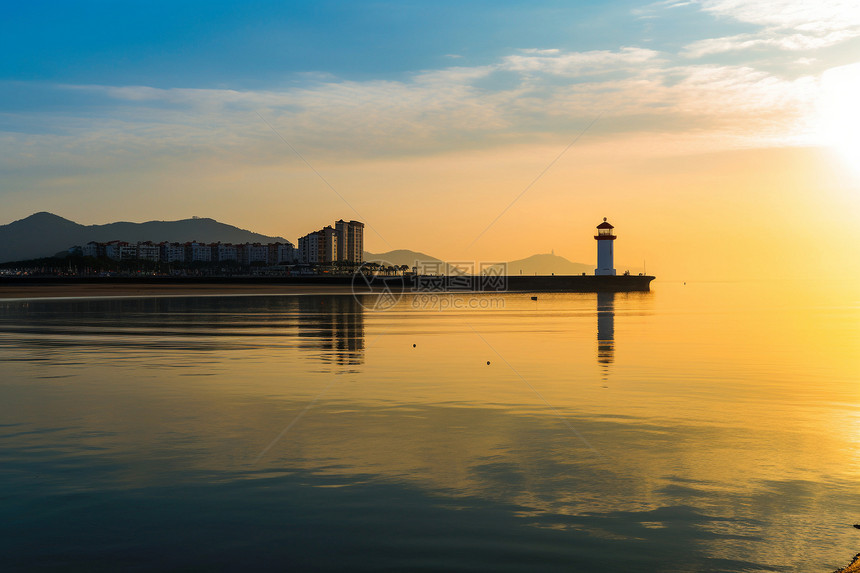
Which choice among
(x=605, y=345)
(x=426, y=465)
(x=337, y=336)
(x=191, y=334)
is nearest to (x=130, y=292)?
(x=191, y=334)

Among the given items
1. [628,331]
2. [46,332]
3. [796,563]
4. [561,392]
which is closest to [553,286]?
[628,331]

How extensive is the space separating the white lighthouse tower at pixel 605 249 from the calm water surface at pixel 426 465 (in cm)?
13571

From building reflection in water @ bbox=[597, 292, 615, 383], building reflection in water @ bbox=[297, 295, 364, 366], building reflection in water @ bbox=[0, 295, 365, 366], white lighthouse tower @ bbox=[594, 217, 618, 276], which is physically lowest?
building reflection in water @ bbox=[597, 292, 615, 383]

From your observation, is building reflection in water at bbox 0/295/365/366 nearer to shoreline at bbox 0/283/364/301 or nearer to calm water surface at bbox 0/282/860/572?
calm water surface at bbox 0/282/860/572

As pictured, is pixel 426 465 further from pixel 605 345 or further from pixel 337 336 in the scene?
pixel 337 336

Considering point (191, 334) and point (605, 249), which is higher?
point (605, 249)

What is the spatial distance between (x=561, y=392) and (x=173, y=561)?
13.0 meters

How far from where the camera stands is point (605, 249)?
538ft

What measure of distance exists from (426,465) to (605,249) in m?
158

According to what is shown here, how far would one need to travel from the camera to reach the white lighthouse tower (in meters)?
158

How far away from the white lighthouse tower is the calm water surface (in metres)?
136

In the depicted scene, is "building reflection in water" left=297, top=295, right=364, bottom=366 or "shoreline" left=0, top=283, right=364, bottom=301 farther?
"shoreline" left=0, top=283, right=364, bottom=301

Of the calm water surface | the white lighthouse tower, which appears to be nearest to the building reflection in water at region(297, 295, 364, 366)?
the calm water surface

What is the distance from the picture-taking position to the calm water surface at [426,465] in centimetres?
766
